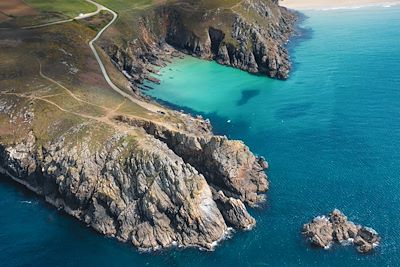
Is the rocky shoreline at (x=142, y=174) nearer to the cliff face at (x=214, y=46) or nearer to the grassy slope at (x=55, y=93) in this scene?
the grassy slope at (x=55, y=93)

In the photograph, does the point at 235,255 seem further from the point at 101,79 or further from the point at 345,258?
the point at 101,79

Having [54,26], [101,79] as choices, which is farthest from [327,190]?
[54,26]

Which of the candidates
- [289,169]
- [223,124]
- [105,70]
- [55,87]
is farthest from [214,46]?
[289,169]

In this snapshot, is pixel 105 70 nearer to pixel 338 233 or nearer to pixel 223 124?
pixel 223 124

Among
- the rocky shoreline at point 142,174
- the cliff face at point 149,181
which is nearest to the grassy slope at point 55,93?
the rocky shoreline at point 142,174

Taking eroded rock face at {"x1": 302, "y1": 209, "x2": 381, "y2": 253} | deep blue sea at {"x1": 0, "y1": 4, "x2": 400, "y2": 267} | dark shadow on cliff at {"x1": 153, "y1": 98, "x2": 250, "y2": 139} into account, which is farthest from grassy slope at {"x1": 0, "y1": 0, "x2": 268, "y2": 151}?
eroded rock face at {"x1": 302, "y1": 209, "x2": 381, "y2": 253}

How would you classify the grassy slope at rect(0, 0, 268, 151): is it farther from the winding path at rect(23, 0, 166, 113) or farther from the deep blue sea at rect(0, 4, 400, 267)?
Answer: the deep blue sea at rect(0, 4, 400, 267)
